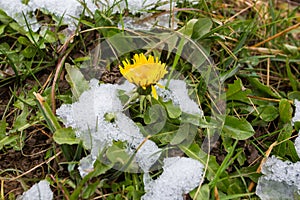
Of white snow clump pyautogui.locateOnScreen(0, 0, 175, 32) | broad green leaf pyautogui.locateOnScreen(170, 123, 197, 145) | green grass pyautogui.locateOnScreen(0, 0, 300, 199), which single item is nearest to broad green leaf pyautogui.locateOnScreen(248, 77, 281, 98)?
green grass pyautogui.locateOnScreen(0, 0, 300, 199)

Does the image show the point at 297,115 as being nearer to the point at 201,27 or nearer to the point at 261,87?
the point at 261,87

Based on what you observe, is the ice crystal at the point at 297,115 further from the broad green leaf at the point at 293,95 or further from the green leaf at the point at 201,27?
the green leaf at the point at 201,27

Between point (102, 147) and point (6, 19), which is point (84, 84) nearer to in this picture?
point (102, 147)

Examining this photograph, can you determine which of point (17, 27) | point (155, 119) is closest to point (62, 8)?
point (17, 27)

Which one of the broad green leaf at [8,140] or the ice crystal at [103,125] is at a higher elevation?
the ice crystal at [103,125]

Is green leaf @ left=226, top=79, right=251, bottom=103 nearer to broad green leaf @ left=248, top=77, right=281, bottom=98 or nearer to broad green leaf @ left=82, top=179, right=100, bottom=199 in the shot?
broad green leaf @ left=248, top=77, right=281, bottom=98

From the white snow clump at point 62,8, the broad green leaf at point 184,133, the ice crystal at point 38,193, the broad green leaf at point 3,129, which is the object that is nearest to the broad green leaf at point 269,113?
the broad green leaf at point 184,133
